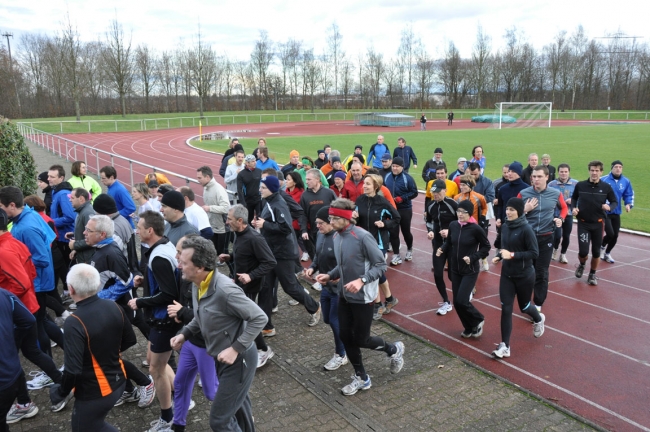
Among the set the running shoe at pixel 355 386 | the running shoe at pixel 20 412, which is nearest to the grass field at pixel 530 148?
the running shoe at pixel 355 386

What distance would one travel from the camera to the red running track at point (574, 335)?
17.1ft

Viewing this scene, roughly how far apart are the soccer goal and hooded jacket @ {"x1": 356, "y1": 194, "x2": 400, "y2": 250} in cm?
5033

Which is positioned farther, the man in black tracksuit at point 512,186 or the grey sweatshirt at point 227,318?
the man in black tracksuit at point 512,186

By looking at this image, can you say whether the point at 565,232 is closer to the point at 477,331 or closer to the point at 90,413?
the point at 477,331

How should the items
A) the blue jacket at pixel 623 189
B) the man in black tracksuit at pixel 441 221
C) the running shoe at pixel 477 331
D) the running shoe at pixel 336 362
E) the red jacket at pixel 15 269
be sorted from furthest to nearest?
the blue jacket at pixel 623 189, the man in black tracksuit at pixel 441 221, the running shoe at pixel 477 331, the running shoe at pixel 336 362, the red jacket at pixel 15 269

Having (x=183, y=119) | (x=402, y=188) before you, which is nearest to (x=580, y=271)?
(x=402, y=188)

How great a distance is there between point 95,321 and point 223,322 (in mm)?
898

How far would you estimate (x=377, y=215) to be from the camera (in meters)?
7.55

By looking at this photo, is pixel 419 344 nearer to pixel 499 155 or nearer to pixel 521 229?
pixel 521 229

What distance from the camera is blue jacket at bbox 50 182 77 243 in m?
7.56

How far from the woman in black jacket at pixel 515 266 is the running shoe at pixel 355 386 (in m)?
1.72

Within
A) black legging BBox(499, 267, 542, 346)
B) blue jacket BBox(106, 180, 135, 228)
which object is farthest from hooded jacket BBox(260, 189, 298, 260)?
blue jacket BBox(106, 180, 135, 228)

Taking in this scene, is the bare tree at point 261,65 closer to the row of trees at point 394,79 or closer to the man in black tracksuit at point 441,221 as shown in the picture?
the row of trees at point 394,79

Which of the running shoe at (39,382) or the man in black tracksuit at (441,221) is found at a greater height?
the man in black tracksuit at (441,221)
